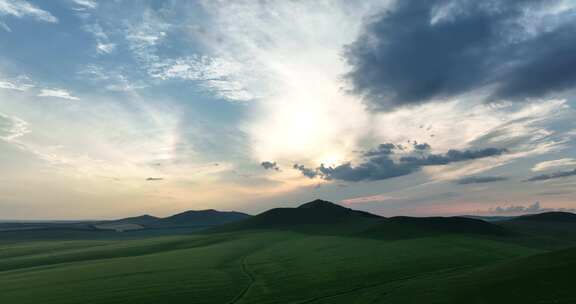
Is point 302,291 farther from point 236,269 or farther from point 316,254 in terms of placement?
point 316,254

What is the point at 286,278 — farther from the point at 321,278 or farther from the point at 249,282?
the point at 249,282

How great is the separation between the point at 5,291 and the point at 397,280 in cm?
6625

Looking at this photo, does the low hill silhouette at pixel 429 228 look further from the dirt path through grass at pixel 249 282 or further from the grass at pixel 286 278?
the dirt path through grass at pixel 249 282

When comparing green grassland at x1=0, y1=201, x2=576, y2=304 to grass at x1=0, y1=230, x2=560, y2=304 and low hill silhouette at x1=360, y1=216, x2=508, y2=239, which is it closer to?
grass at x1=0, y1=230, x2=560, y2=304

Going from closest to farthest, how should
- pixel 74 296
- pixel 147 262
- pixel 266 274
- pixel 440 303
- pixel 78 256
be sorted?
pixel 440 303
pixel 74 296
pixel 266 274
pixel 147 262
pixel 78 256

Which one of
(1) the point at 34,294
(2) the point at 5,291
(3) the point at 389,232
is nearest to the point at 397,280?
(1) the point at 34,294

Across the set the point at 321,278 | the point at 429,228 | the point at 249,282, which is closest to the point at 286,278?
the point at 321,278

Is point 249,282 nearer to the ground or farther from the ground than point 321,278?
nearer to the ground

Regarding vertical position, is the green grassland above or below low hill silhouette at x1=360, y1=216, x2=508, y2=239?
below

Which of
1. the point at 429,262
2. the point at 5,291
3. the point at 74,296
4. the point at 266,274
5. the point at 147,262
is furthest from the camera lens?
the point at 147,262

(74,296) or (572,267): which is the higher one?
(572,267)

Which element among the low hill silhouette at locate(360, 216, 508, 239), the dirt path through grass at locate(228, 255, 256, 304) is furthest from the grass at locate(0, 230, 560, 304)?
the low hill silhouette at locate(360, 216, 508, 239)

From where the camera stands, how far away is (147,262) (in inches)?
3597

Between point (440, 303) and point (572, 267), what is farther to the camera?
point (572, 267)
